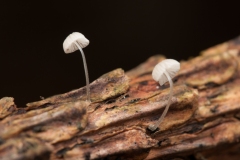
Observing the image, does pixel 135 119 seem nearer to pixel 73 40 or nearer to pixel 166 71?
pixel 166 71

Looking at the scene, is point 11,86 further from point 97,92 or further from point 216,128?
point 216,128

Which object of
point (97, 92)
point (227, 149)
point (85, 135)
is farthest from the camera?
point (227, 149)

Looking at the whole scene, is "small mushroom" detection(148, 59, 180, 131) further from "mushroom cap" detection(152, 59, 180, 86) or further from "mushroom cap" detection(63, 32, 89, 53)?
"mushroom cap" detection(63, 32, 89, 53)

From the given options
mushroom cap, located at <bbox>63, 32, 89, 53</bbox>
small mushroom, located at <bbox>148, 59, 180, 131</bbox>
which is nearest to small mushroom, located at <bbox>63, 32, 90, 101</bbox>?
mushroom cap, located at <bbox>63, 32, 89, 53</bbox>

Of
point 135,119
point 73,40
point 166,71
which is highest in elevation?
point 73,40

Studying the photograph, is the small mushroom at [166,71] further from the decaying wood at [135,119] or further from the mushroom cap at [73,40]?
the mushroom cap at [73,40]

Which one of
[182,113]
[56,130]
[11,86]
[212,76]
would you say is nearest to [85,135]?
[56,130]

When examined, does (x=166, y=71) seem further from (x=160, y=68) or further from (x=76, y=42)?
(x=76, y=42)

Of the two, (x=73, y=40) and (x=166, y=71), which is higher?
(x=73, y=40)

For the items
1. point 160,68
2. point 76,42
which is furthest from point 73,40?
point 160,68
